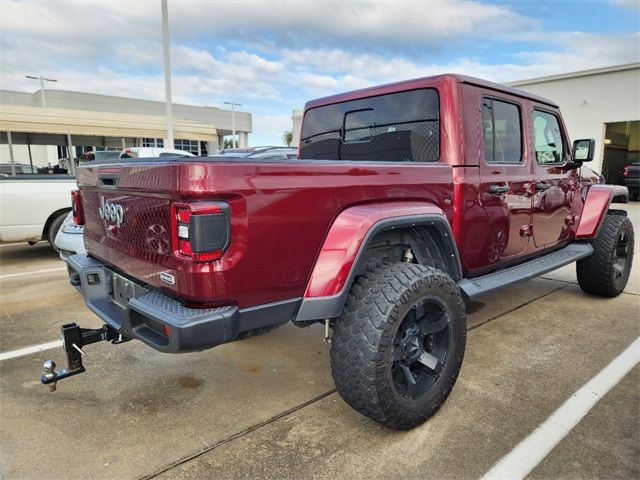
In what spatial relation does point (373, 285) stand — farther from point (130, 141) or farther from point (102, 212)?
point (130, 141)

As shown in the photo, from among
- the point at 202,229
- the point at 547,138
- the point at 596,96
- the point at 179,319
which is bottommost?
the point at 179,319

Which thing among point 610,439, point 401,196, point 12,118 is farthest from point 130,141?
point 610,439

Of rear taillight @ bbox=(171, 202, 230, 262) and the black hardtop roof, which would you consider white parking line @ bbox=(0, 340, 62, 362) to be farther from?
the black hardtop roof

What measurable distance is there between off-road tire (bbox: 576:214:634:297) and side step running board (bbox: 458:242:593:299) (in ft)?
0.68

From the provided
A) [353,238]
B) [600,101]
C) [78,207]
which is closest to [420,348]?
[353,238]

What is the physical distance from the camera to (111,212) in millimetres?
2457

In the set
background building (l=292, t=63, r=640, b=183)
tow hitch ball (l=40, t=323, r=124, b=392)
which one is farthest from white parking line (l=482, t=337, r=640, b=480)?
background building (l=292, t=63, r=640, b=183)

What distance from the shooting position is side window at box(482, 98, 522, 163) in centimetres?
316

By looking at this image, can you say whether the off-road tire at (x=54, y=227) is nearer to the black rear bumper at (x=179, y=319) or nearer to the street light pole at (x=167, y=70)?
the black rear bumper at (x=179, y=319)

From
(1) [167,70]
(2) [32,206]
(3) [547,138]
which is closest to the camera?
(3) [547,138]

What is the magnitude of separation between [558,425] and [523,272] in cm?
125

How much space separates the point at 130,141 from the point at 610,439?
43.7 feet

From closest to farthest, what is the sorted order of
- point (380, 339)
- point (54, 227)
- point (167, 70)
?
point (380, 339), point (54, 227), point (167, 70)

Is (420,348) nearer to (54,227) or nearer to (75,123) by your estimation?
(54,227)
